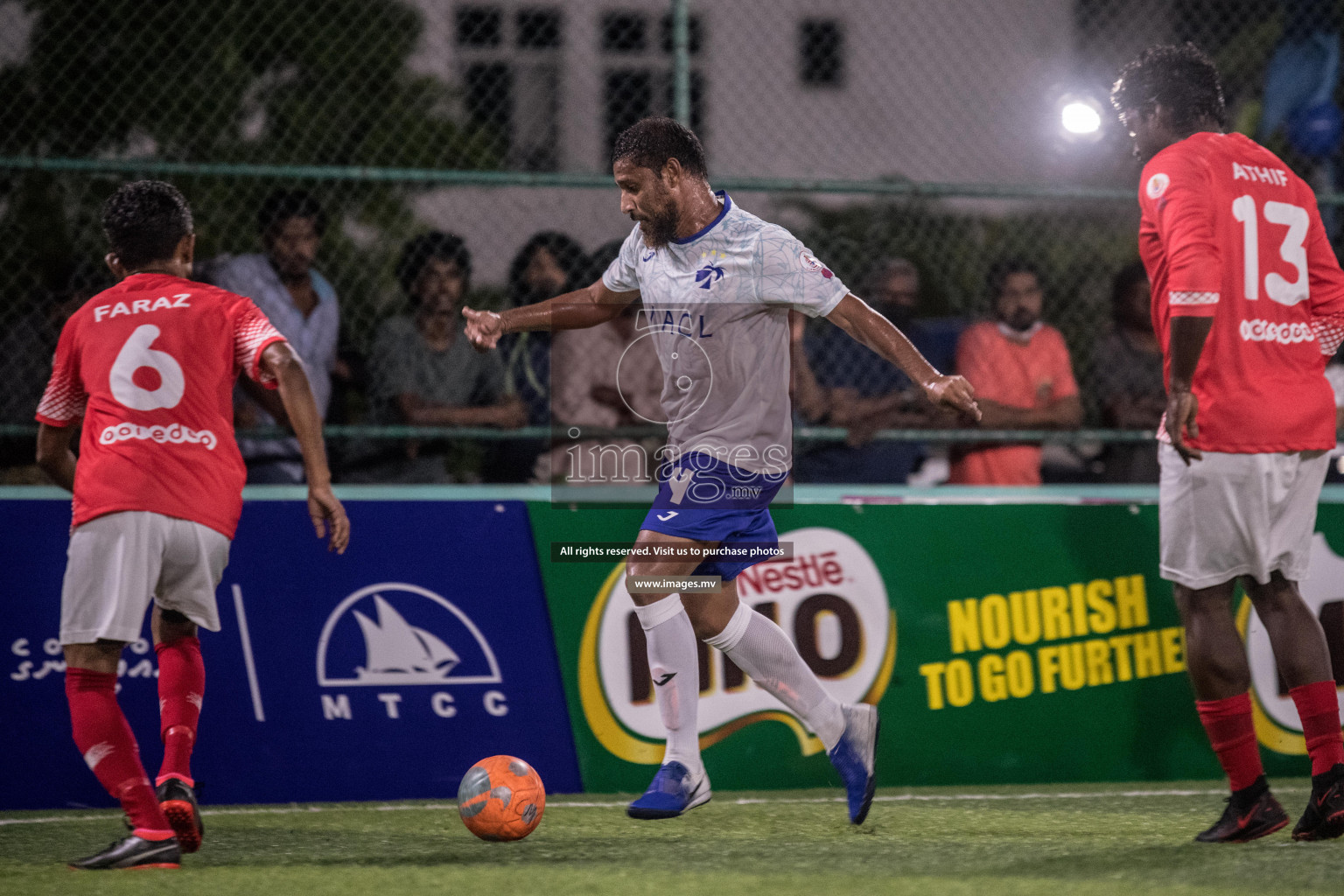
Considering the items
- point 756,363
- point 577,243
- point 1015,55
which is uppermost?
point 1015,55

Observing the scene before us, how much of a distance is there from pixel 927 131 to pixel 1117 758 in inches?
144

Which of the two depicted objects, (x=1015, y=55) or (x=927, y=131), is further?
(x=1015, y=55)

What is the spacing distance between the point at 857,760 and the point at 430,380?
98.8 inches

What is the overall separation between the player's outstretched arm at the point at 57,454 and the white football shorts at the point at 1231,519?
10.7 feet

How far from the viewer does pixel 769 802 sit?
17.5 feet

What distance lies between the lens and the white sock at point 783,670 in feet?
15.1

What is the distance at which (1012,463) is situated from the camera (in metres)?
6.52

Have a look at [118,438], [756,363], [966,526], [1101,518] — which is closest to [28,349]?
[118,438]

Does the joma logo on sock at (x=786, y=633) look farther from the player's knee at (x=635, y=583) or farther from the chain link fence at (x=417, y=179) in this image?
the player's knee at (x=635, y=583)

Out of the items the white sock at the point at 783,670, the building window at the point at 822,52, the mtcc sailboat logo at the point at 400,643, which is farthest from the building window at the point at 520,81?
the white sock at the point at 783,670

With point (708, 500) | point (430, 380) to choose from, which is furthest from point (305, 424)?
point (430, 380)

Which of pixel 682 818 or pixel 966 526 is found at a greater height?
pixel 966 526

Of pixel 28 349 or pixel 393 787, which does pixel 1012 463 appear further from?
pixel 28 349

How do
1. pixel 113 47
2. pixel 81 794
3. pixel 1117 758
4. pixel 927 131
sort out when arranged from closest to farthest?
pixel 81 794
pixel 1117 758
pixel 113 47
pixel 927 131
